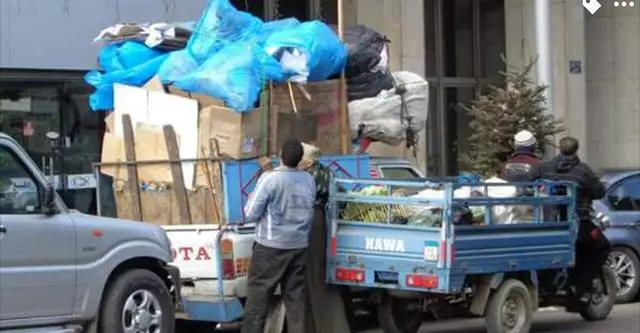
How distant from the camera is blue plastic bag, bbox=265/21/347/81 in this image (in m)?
10.7

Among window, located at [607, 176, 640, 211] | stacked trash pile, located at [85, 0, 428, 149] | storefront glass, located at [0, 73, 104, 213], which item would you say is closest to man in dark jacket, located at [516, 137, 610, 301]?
stacked trash pile, located at [85, 0, 428, 149]

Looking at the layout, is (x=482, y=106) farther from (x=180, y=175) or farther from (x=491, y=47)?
(x=491, y=47)

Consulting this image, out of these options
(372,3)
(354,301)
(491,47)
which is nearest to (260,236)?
(354,301)

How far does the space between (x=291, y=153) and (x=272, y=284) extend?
3.81 ft

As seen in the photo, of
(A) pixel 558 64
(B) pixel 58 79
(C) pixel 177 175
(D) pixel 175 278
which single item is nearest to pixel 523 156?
(C) pixel 177 175

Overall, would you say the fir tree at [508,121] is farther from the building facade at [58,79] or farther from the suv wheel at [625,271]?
the building facade at [58,79]

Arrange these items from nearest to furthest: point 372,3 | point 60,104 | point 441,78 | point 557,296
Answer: point 557,296 → point 60,104 → point 372,3 → point 441,78

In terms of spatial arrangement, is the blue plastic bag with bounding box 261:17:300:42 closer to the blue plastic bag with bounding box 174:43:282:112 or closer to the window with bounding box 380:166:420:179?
the blue plastic bag with bounding box 174:43:282:112

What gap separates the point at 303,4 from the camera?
774 inches

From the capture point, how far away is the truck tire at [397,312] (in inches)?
418

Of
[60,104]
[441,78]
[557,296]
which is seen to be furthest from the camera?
[441,78]

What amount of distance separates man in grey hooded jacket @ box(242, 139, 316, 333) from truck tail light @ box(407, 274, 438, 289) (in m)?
0.98

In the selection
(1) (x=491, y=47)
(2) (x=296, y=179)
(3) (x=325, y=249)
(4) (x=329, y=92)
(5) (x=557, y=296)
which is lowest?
(5) (x=557, y=296)

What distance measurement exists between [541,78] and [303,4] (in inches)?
197
